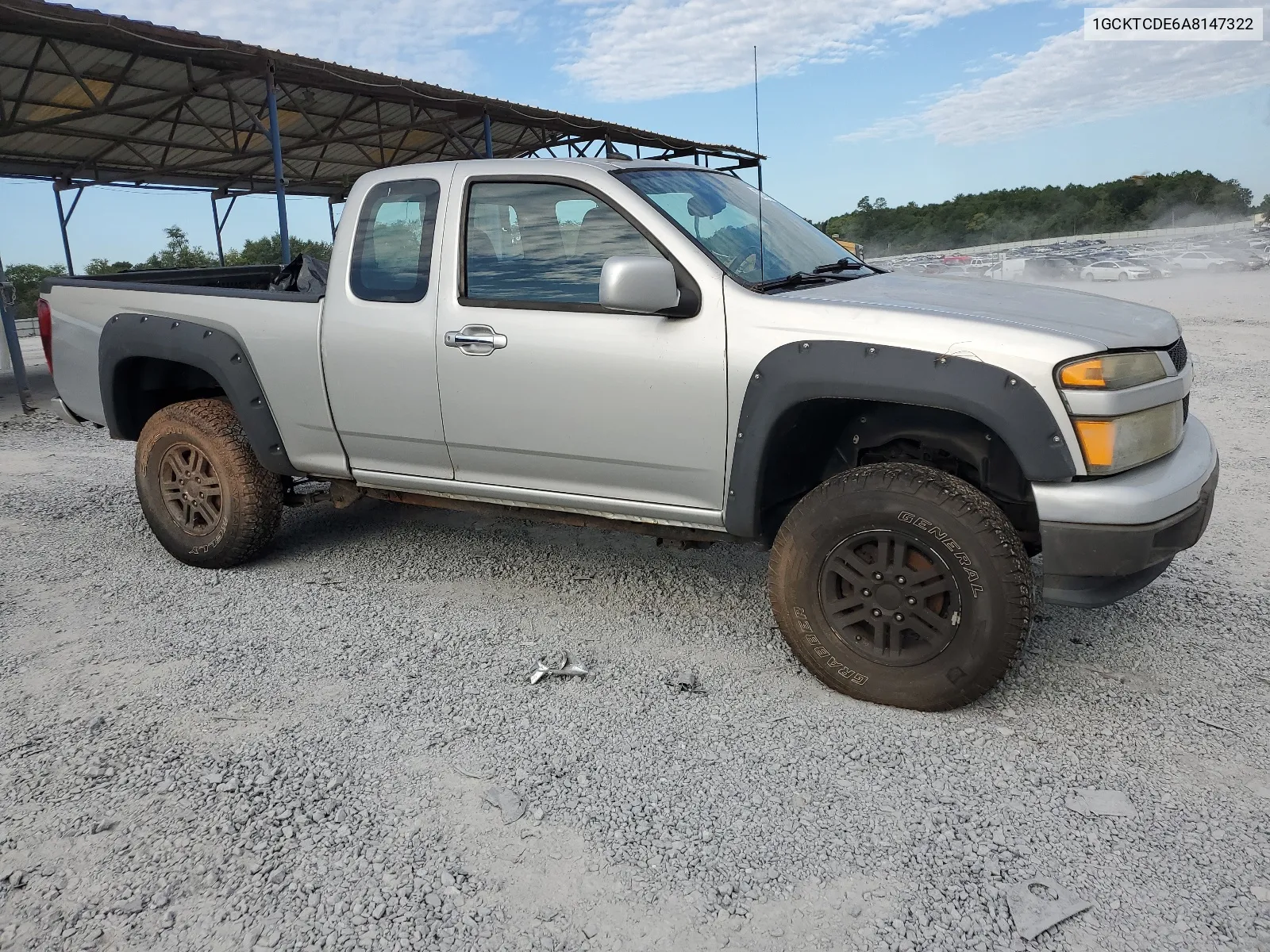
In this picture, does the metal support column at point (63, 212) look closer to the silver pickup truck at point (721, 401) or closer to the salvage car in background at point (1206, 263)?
the silver pickup truck at point (721, 401)

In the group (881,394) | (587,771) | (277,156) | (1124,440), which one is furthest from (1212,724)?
(277,156)

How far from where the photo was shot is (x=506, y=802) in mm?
2596

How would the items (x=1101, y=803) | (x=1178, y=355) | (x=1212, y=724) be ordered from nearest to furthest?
(x=1101, y=803)
(x=1212, y=724)
(x=1178, y=355)

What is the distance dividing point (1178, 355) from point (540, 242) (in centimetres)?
231

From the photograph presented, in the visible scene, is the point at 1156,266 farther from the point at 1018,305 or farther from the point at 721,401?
the point at 721,401

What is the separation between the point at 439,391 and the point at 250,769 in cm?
158

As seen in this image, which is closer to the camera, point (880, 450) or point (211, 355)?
point (880, 450)

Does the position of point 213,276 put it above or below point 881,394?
above

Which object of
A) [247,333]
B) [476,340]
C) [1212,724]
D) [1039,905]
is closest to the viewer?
[1039,905]

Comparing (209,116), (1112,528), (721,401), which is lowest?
(1112,528)

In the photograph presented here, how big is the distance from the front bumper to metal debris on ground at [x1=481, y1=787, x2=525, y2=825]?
1709 millimetres

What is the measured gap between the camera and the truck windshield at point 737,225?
11.2ft

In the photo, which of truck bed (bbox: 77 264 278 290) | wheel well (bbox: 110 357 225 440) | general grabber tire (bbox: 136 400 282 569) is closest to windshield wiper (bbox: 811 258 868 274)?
general grabber tire (bbox: 136 400 282 569)

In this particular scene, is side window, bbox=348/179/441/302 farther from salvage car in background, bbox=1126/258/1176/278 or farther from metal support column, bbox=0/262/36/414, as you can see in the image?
salvage car in background, bbox=1126/258/1176/278
